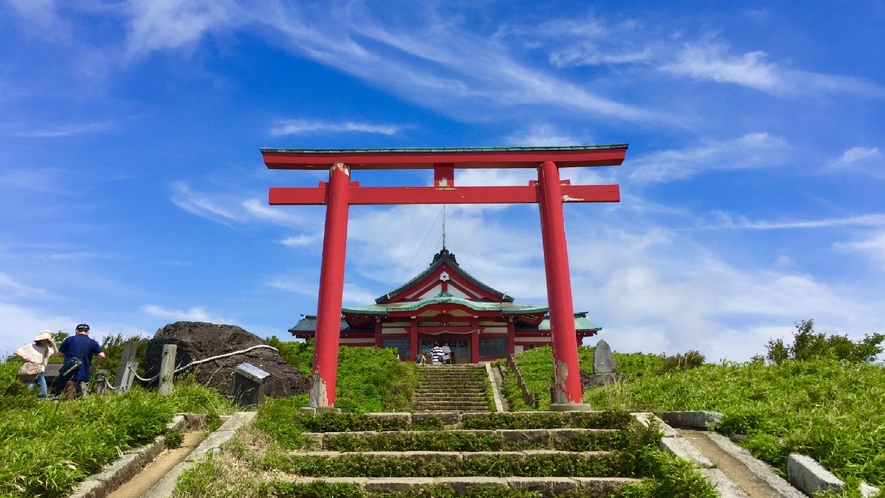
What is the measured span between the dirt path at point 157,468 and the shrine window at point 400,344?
20.7 metres

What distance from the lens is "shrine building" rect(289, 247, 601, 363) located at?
26750mm

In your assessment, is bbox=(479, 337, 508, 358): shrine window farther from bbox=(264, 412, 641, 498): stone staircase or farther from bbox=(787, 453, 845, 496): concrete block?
bbox=(787, 453, 845, 496): concrete block

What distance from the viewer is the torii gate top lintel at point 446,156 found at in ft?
34.0

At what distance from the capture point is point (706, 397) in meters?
7.92

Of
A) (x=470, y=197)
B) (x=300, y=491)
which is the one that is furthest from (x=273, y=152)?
(x=300, y=491)

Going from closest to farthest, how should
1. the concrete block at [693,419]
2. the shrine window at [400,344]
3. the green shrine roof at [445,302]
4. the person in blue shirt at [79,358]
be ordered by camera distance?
the concrete block at [693,419], the person in blue shirt at [79,358], the green shrine roof at [445,302], the shrine window at [400,344]

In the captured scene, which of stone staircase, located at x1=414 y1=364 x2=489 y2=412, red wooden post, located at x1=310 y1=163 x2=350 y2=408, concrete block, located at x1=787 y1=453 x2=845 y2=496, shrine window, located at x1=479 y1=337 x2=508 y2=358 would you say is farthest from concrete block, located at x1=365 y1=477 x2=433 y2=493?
shrine window, located at x1=479 y1=337 x2=508 y2=358

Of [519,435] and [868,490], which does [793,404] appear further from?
[519,435]

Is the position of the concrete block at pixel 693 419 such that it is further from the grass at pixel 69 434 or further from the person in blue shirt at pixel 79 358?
the person in blue shirt at pixel 79 358

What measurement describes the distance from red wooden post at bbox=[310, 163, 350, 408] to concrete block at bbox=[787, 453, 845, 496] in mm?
6101

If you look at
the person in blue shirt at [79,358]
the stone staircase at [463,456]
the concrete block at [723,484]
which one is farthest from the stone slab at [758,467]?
the person in blue shirt at [79,358]

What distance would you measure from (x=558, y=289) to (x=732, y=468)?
4258 mm

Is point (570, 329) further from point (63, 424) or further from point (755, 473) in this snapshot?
point (63, 424)

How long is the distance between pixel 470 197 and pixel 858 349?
1244cm
